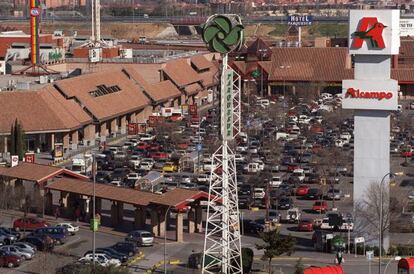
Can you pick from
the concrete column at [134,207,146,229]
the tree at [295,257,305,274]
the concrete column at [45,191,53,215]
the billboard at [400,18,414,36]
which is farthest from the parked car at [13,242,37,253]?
the billboard at [400,18,414,36]

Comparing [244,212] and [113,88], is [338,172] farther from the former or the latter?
[113,88]

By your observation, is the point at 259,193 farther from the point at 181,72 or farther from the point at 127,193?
the point at 181,72

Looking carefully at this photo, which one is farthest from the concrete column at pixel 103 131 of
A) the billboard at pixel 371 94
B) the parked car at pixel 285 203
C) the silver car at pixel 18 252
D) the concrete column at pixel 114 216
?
the silver car at pixel 18 252

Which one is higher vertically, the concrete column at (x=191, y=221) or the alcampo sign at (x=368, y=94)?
the alcampo sign at (x=368, y=94)

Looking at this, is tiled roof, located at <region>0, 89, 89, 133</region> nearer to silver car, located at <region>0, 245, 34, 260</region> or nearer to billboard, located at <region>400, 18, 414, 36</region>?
silver car, located at <region>0, 245, 34, 260</region>

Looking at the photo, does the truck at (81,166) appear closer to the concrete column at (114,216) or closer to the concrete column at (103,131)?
the concrete column at (114,216)

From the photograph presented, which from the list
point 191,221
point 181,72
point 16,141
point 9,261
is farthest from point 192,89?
point 9,261

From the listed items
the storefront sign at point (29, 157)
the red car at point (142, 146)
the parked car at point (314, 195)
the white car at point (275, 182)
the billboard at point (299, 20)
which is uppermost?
the billboard at point (299, 20)

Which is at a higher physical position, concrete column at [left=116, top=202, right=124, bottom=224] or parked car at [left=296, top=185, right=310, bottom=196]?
concrete column at [left=116, top=202, right=124, bottom=224]
